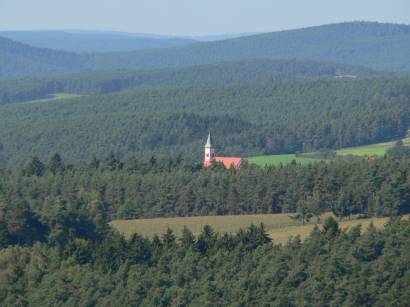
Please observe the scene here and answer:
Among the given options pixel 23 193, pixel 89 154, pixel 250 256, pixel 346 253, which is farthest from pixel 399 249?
pixel 89 154

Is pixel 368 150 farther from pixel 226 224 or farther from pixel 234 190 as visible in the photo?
pixel 226 224

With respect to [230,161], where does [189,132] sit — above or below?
below

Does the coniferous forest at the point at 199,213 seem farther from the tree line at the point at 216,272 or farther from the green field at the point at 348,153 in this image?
the green field at the point at 348,153

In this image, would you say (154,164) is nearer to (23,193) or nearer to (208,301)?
(23,193)

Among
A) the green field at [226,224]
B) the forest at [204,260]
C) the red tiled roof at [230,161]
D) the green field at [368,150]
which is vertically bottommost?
the green field at [368,150]

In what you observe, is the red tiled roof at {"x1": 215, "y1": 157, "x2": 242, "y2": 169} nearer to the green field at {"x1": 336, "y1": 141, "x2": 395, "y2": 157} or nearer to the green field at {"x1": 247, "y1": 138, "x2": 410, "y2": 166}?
the green field at {"x1": 247, "y1": 138, "x2": 410, "y2": 166}

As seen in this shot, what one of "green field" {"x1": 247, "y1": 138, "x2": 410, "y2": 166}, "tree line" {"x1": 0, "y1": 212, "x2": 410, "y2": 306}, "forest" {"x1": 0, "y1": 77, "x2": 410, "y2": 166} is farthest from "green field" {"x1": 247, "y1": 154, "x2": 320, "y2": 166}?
"tree line" {"x1": 0, "y1": 212, "x2": 410, "y2": 306}

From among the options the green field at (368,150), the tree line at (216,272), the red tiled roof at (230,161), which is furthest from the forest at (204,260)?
the green field at (368,150)

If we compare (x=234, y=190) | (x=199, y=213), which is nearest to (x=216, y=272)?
(x=199, y=213)
